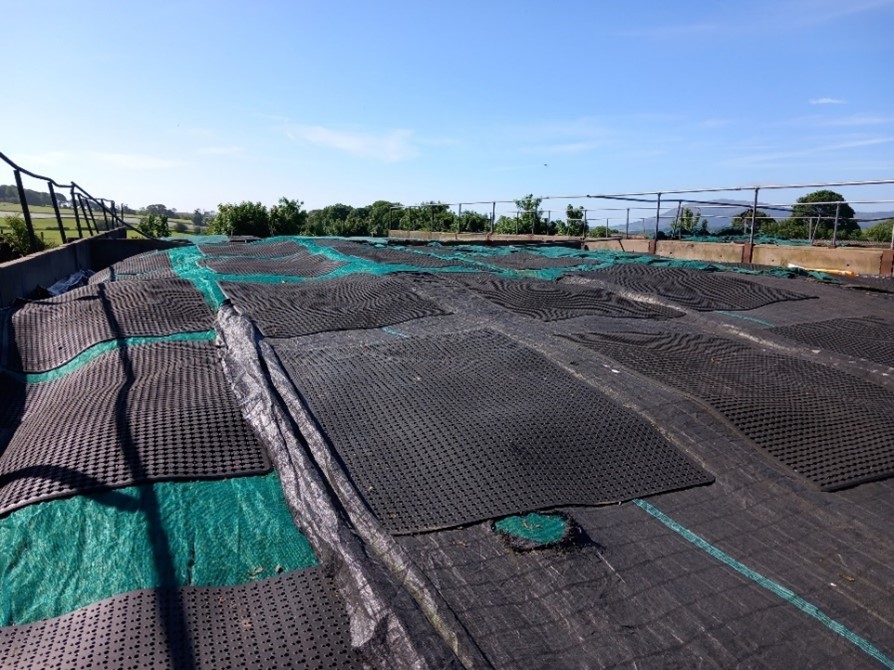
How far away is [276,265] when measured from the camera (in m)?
6.86

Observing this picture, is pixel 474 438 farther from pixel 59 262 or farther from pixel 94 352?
pixel 59 262

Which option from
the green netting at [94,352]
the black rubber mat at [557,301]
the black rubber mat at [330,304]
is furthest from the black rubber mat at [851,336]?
the green netting at [94,352]

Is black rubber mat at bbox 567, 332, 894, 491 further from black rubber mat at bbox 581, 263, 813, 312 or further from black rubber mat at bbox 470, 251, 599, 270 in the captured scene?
black rubber mat at bbox 470, 251, 599, 270

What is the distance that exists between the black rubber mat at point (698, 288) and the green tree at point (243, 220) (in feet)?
66.4

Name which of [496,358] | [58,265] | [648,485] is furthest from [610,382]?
[58,265]

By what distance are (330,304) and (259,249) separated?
3545 mm

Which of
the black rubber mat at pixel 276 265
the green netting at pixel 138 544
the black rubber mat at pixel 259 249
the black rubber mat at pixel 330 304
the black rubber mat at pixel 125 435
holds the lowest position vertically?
the green netting at pixel 138 544

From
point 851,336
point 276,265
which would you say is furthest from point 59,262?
point 851,336

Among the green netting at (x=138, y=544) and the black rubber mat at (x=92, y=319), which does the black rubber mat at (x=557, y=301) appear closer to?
the black rubber mat at (x=92, y=319)

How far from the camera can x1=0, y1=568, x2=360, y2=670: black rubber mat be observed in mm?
1593

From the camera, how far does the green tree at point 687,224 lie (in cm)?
1464

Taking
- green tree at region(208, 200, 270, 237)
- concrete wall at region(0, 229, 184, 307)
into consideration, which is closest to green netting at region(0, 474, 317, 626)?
concrete wall at region(0, 229, 184, 307)

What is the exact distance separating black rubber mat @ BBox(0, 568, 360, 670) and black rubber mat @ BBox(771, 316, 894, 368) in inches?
154

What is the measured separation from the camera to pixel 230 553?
2.03 metres
